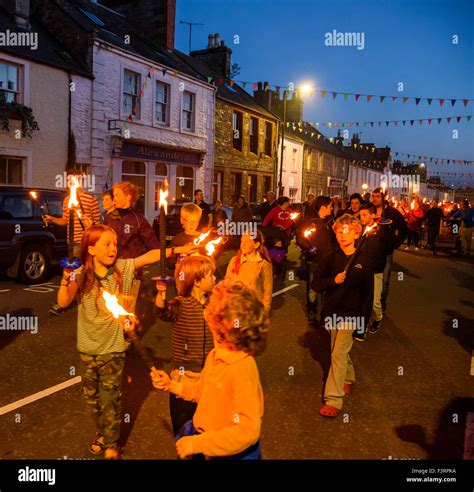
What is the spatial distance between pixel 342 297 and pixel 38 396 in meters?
3.14

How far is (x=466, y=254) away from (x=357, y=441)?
59.9 ft

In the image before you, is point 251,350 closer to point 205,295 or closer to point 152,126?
point 205,295

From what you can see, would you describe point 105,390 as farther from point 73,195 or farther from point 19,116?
point 19,116

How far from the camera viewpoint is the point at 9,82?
15.4 metres

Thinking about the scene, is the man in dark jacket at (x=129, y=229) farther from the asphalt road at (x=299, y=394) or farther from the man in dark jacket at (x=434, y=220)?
the man in dark jacket at (x=434, y=220)

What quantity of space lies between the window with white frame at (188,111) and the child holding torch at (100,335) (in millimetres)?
21009

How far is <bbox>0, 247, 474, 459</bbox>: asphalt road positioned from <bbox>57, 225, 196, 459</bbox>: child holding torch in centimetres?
21

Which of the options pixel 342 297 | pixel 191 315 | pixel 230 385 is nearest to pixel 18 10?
pixel 342 297

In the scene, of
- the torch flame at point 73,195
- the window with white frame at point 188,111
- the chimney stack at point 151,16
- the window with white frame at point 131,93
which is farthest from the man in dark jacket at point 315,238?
the chimney stack at point 151,16

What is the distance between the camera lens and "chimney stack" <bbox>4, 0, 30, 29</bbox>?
55.0 feet

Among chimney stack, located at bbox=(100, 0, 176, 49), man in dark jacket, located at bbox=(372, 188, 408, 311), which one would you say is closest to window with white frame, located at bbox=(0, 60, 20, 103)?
chimney stack, located at bbox=(100, 0, 176, 49)

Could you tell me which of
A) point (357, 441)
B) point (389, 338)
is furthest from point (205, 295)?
point (389, 338)

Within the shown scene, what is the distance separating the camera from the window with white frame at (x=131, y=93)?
1983cm

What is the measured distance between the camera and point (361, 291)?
15.8 ft
